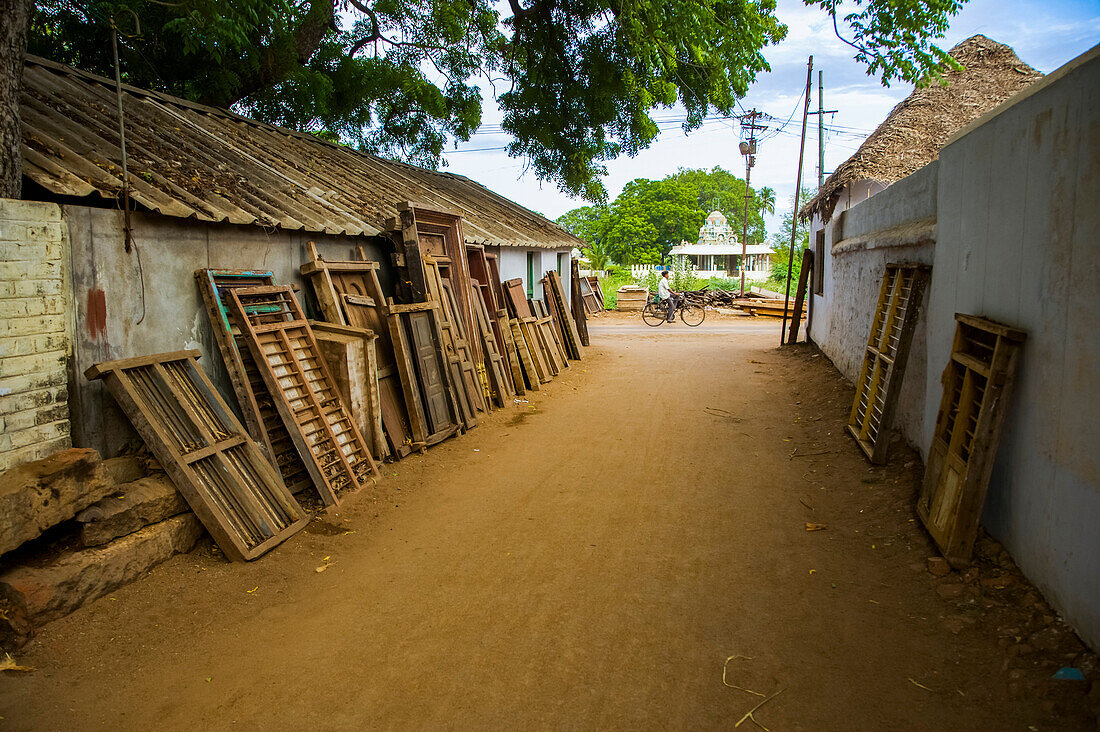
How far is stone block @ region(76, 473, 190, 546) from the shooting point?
439 cm

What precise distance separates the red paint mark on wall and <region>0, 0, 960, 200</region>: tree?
463 centimetres

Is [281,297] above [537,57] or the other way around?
the other way around

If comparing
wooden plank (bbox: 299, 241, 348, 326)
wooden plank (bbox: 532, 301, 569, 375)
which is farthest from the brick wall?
wooden plank (bbox: 532, 301, 569, 375)

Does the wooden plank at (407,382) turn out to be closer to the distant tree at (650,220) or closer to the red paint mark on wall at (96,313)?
the red paint mark on wall at (96,313)

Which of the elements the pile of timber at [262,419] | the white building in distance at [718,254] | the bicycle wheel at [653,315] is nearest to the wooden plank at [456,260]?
the pile of timber at [262,419]

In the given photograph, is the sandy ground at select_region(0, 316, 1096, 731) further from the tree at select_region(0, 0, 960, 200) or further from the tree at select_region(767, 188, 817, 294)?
the tree at select_region(767, 188, 817, 294)

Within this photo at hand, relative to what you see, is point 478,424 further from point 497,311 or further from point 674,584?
point 674,584

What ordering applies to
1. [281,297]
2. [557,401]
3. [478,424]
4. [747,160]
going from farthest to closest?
[747,160] < [557,401] < [478,424] < [281,297]

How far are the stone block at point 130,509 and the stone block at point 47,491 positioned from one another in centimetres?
8

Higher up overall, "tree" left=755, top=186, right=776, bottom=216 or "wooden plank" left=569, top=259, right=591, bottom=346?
"tree" left=755, top=186, right=776, bottom=216

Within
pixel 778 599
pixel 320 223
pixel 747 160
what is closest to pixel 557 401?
pixel 320 223

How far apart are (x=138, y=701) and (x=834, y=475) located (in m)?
6.10

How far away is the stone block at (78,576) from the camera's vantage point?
12.6 ft

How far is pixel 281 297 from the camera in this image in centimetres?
676
